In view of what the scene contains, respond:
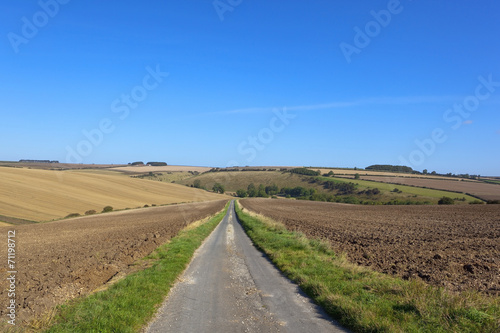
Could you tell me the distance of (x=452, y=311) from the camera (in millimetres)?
7297

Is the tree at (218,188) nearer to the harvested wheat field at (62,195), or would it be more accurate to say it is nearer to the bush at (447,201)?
the harvested wheat field at (62,195)

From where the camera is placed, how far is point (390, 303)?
8367 millimetres

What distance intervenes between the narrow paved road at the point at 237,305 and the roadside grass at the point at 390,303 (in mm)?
442

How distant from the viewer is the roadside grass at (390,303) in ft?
22.6

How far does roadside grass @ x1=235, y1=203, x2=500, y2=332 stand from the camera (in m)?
6.90

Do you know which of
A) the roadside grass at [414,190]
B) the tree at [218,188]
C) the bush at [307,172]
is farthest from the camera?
the tree at [218,188]

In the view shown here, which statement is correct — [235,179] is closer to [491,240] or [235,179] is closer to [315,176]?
[315,176]

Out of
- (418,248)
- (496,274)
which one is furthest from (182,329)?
(418,248)

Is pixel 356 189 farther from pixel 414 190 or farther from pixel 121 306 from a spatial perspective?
pixel 121 306

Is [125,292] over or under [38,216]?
over

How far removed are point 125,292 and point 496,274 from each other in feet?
38.1

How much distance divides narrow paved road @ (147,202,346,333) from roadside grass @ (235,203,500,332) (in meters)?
0.44

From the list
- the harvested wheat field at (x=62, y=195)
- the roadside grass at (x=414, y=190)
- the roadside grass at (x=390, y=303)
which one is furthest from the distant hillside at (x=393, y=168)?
the roadside grass at (x=390, y=303)

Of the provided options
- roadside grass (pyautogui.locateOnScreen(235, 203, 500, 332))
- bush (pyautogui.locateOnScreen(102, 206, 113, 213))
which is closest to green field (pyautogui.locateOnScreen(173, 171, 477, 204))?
bush (pyautogui.locateOnScreen(102, 206, 113, 213))
